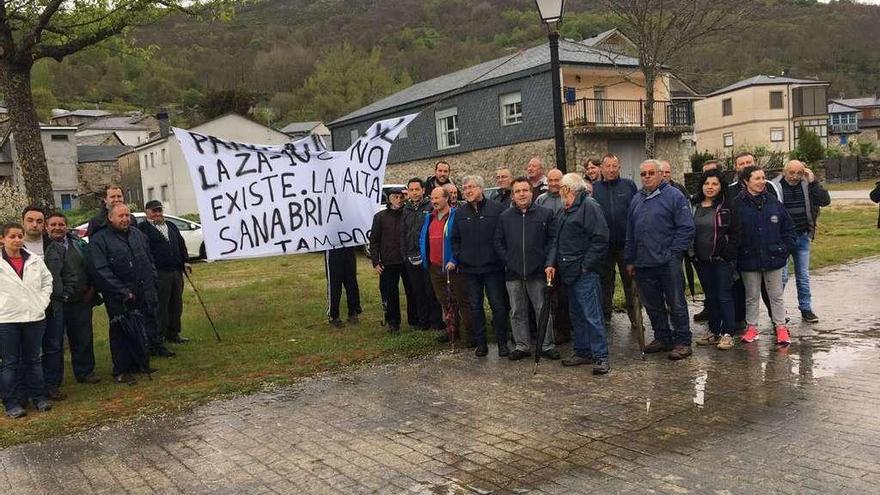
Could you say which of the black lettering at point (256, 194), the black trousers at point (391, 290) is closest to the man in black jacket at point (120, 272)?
the black lettering at point (256, 194)

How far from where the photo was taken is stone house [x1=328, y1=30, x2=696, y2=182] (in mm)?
28453

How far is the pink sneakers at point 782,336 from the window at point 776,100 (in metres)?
54.9

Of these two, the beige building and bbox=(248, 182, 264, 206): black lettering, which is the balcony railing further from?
the beige building

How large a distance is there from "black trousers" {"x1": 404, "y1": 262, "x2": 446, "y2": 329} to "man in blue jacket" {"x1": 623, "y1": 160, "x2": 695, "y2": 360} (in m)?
2.69

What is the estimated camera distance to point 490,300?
7613 millimetres

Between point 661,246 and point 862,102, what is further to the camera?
point 862,102

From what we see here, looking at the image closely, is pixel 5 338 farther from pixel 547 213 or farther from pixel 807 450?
pixel 807 450

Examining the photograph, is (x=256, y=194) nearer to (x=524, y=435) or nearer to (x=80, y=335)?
(x=80, y=335)

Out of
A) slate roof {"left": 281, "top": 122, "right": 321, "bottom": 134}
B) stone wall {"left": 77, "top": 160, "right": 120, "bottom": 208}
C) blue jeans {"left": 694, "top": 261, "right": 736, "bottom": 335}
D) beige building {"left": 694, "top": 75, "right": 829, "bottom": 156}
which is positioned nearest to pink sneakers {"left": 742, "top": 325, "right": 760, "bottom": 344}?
blue jeans {"left": 694, "top": 261, "right": 736, "bottom": 335}

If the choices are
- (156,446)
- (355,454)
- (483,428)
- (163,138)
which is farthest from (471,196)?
(163,138)

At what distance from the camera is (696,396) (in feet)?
18.7

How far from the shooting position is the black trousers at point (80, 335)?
289 inches

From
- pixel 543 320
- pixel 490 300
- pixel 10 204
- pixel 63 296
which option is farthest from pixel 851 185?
pixel 10 204

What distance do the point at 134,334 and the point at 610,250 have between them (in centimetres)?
543
